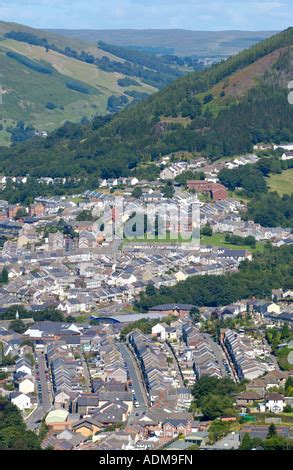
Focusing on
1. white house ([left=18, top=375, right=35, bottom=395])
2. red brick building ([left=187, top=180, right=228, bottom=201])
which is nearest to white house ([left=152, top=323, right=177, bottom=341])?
white house ([left=18, top=375, right=35, bottom=395])

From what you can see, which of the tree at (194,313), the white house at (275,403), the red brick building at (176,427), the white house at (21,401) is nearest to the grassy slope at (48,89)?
the tree at (194,313)

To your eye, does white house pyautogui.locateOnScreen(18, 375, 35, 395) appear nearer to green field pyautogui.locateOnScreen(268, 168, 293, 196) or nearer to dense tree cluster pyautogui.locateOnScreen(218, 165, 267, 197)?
dense tree cluster pyautogui.locateOnScreen(218, 165, 267, 197)

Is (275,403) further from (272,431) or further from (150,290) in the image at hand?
(150,290)

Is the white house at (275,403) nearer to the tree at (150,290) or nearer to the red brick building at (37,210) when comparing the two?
the tree at (150,290)

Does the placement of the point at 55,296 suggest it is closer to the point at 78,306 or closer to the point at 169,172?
the point at 78,306

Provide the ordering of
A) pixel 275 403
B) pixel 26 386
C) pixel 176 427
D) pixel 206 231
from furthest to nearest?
1. pixel 206 231
2. pixel 26 386
3. pixel 275 403
4. pixel 176 427

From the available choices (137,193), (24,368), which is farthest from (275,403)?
(137,193)
